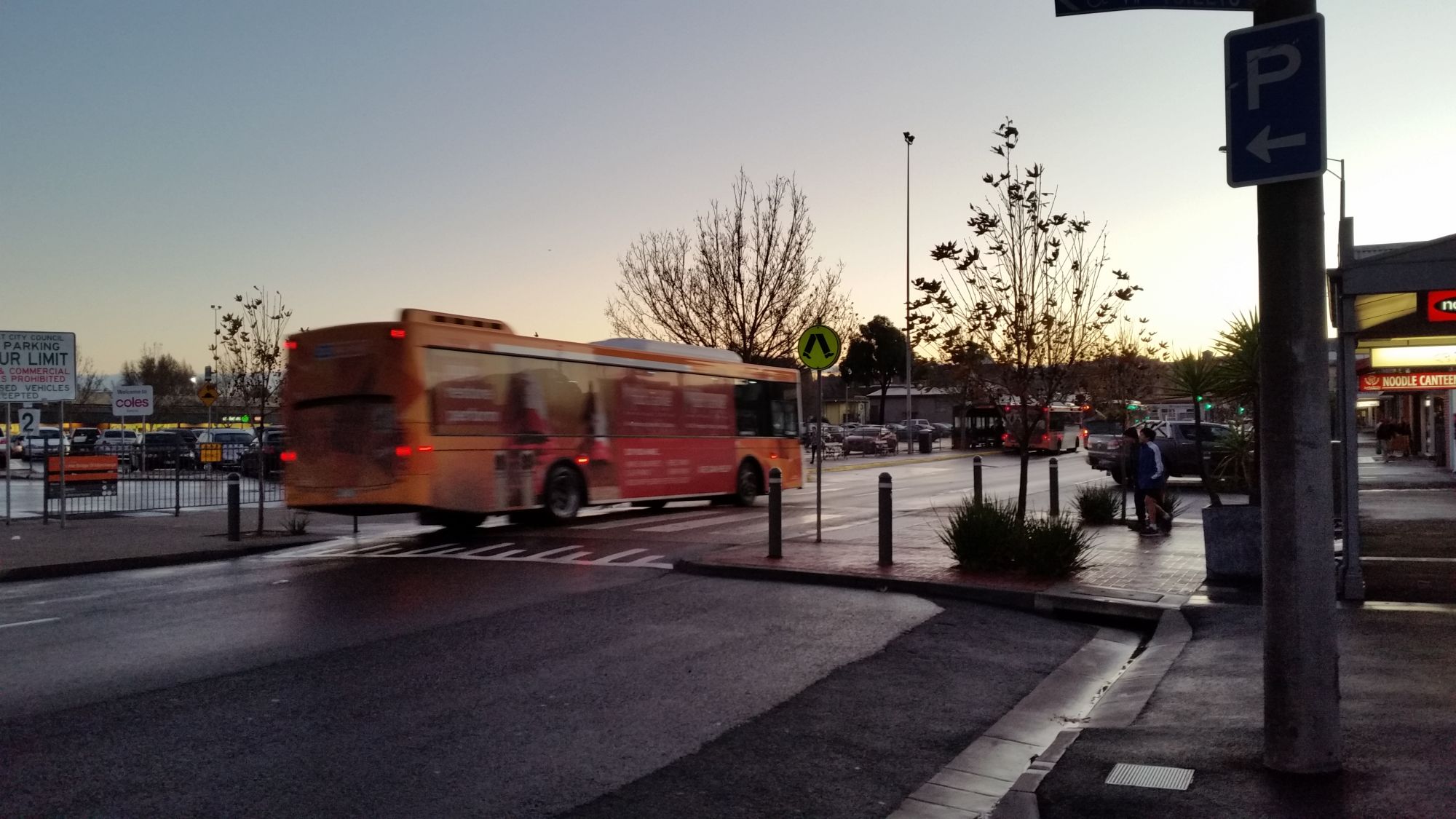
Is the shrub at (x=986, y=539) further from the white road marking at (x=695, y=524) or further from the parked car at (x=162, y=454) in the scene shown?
the parked car at (x=162, y=454)

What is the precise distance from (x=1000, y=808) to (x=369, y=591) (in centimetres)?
830

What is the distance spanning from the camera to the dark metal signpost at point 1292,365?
15.3 ft

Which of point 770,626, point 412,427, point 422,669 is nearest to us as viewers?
point 422,669

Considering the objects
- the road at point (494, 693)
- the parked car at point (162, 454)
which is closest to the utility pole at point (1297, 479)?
the road at point (494, 693)

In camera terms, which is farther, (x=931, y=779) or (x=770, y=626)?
(x=770, y=626)

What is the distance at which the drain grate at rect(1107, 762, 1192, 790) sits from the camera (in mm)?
4922

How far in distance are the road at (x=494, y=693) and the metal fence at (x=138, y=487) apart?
10.2 meters

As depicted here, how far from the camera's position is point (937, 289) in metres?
16.0

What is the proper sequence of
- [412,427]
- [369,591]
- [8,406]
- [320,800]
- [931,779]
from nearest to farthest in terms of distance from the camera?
[320,800] → [931,779] → [369,591] → [412,427] → [8,406]

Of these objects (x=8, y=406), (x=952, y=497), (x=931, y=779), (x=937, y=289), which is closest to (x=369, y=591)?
(x=931, y=779)

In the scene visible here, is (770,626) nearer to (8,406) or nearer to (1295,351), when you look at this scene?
(1295,351)

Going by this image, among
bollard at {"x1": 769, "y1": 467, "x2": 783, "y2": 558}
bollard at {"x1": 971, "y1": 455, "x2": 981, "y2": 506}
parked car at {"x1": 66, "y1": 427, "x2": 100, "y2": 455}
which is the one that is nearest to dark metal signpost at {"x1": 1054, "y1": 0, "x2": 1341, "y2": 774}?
bollard at {"x1": 971, "y1": 455, "x2": 981, "y2": 506}

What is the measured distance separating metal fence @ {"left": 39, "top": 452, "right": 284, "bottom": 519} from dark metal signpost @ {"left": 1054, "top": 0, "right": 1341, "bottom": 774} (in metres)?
17.4

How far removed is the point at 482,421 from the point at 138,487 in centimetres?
1883
